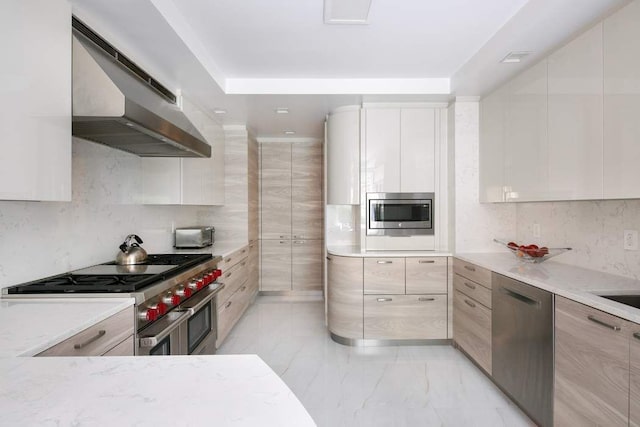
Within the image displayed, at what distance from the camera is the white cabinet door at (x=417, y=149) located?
11.0 ft

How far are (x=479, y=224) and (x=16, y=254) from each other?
10.9 feet

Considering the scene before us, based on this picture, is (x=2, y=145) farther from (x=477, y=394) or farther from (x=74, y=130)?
(x=477, y=394)

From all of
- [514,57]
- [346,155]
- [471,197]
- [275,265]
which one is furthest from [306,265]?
[514,57]

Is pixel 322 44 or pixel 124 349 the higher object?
pixel 322 44

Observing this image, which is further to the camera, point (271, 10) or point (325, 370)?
point (325, 370)

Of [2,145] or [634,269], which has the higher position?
[2,145]

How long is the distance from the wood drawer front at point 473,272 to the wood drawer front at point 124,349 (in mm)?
2255

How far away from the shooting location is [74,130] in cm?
175

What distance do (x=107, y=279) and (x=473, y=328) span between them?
8.44ft

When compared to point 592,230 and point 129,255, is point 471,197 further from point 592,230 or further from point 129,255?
point 129,255

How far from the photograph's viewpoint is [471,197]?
3209mm

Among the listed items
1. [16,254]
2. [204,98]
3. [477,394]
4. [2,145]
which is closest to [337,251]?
[477,394]

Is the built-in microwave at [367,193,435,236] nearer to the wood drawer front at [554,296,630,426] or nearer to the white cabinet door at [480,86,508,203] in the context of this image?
the white cabinet door at [480,86,508,203]

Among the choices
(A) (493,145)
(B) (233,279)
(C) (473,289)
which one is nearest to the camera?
(C) (473,289)
